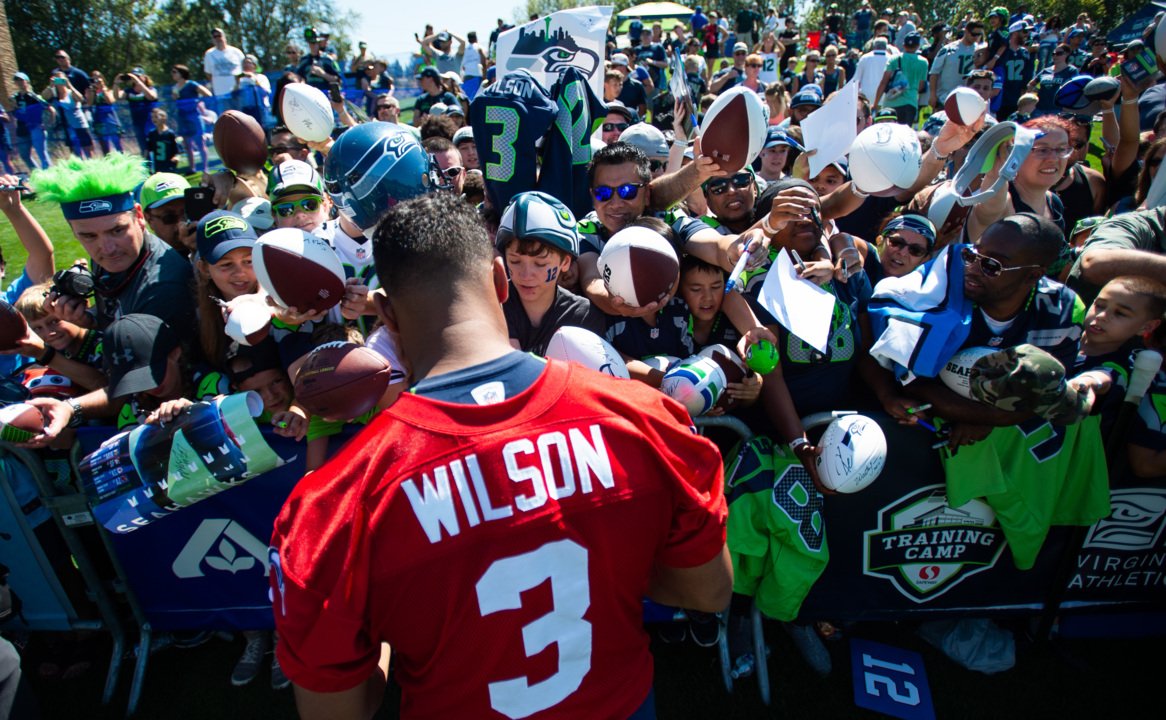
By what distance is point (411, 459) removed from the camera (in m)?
1.30

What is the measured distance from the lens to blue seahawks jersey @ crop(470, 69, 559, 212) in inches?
156

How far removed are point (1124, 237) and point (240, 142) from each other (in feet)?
19.8

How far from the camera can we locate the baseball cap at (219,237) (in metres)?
3.24

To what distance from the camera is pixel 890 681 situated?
124 inches

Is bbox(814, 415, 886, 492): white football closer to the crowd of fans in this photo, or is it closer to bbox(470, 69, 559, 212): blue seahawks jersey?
the crowd of fans

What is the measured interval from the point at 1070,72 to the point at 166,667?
1474 cm

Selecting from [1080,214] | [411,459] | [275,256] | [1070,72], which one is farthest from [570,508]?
[1070,72]

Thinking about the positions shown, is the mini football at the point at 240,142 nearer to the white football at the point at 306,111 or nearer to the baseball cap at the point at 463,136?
the white football at the point at 306,111

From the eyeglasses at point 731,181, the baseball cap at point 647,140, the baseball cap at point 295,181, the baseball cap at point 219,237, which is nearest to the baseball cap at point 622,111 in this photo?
the baseball cap at point 647,140

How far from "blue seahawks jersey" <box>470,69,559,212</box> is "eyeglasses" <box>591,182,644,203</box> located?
758mm

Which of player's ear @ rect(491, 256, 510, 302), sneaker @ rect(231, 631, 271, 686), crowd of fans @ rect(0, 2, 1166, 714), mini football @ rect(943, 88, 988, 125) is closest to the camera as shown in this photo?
player's ear @ rect(491, 256, 510, 302)

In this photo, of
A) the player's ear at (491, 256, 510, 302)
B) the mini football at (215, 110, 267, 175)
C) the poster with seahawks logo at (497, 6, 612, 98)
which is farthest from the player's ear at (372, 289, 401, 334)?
the mini football at (215, 110, 267, 175)

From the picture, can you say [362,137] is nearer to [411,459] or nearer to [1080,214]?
[411,459]

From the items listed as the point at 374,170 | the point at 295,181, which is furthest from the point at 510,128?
the point at 295,181
